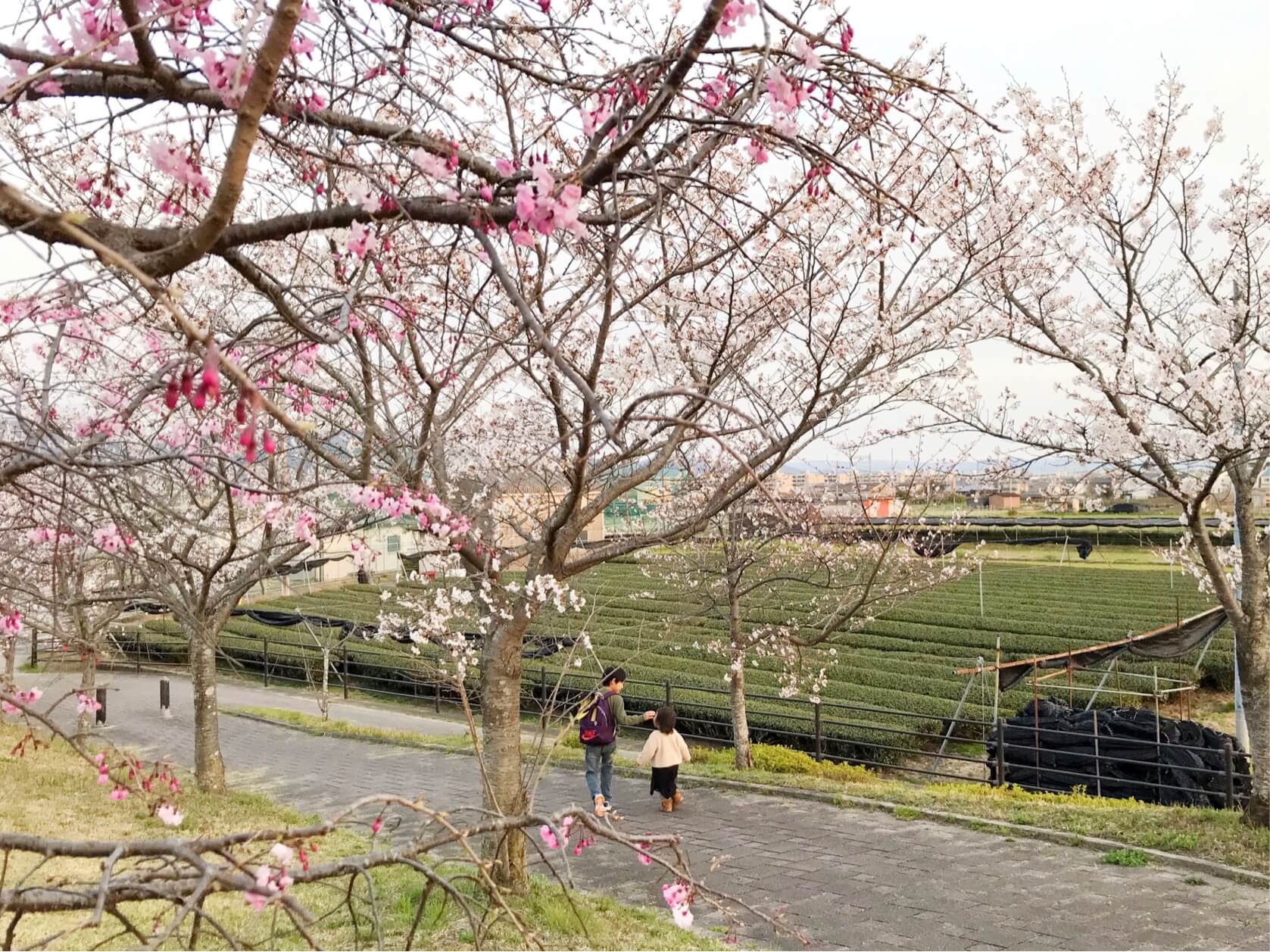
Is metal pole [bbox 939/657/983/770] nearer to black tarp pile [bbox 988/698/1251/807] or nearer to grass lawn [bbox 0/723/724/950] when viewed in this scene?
black tarp pile [bbox 988/698/1251/807]

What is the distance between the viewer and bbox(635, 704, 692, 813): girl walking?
9.23 m

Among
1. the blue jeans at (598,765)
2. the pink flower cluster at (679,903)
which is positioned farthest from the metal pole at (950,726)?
the pink flower cluster at (679,903)

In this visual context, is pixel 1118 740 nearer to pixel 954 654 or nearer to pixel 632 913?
pixel 632 913

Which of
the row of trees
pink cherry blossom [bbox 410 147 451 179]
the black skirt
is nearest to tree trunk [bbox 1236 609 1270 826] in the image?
the row of trees

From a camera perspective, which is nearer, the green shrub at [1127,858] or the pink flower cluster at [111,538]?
the pink flower cluster at [111,538]

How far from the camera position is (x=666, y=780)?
945 centimetres

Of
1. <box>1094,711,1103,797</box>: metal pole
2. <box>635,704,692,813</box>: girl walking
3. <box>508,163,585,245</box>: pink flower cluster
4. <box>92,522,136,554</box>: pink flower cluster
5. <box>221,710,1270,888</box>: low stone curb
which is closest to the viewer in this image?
<box>508,163,585,245</box>: pink flower cluster

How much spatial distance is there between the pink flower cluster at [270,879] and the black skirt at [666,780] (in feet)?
23.6

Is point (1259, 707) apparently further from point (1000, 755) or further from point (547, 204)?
point (547, 204)

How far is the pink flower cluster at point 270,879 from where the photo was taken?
6.16 feet

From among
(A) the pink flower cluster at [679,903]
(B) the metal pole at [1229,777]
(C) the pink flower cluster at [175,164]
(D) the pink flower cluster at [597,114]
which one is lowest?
(B) the metal pole at [1229,777]

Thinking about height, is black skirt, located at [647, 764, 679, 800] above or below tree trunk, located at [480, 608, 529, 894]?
below

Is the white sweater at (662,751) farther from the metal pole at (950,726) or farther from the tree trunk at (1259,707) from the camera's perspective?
the tree trunk at (1259,707)

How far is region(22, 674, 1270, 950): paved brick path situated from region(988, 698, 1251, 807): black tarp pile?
2311 millimetres
